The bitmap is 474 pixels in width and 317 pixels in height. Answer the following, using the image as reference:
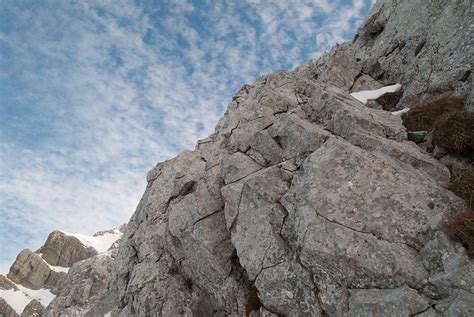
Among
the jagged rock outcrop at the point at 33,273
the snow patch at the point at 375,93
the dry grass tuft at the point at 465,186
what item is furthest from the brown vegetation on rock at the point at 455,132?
the jagged rock outcrop at the point at 33,273

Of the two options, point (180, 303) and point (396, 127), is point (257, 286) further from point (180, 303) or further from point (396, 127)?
point (396, 127)

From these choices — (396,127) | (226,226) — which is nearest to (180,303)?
(226,226)

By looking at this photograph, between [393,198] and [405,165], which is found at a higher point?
[405,165]

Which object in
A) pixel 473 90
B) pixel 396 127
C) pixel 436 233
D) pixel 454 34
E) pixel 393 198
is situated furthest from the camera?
pixel 454 34

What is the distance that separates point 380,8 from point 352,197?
108ft

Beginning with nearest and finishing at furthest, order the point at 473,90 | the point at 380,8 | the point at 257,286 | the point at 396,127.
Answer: the point at 257,286 < the point at 473,90 < the point at 396,127 < the point at 380,8

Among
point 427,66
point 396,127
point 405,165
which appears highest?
point 427,66

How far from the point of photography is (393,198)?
1264 cm

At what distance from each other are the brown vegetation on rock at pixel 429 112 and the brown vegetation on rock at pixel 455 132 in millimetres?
2137

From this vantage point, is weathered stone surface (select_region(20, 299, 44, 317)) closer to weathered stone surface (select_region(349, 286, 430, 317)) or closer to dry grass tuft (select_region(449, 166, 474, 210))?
weathered stone surface (select_region(349, 286, 430, 317))

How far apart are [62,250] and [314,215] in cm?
21601

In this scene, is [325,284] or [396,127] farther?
[396,127]

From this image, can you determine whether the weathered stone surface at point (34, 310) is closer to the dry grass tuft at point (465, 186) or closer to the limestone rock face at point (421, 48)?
the limestone rock face at point (421, 48)

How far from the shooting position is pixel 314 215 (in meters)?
12.9
